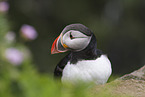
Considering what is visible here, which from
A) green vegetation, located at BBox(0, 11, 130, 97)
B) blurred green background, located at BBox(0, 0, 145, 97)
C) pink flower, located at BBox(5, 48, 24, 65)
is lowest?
blurred green background, located at BBox(0, 0, 145, 97)

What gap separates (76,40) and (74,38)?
0.03 metres

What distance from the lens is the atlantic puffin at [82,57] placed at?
2.90 metres

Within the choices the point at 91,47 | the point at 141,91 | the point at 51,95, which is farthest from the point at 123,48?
the point at 51,95

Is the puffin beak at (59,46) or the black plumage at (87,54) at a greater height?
the puffin beak at (59,46)

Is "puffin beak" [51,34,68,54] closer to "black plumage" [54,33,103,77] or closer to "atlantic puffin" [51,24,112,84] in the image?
"atlantic puffin" [51,24,112,84]

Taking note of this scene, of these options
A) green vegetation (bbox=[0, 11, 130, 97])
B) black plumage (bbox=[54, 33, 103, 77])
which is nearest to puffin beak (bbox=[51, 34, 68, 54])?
black plumage (bbox=[54, 33, 103, 77])

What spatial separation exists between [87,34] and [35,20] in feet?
24.1

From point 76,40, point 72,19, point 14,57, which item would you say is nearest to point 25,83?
point 14,57

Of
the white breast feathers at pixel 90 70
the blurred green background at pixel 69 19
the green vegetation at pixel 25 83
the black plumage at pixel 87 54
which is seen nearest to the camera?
the green vegetation at pixel 25 83

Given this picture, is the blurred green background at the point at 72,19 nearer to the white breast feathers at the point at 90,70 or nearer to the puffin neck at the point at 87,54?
the puffin neck at the point at 87,54

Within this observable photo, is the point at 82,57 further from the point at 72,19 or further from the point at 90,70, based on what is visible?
the point at 72,19

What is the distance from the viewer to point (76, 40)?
301 cm

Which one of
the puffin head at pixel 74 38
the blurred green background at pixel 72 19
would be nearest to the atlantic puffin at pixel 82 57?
the puffin head at pixel 74 38

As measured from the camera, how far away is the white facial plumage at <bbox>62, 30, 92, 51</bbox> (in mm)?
2975
